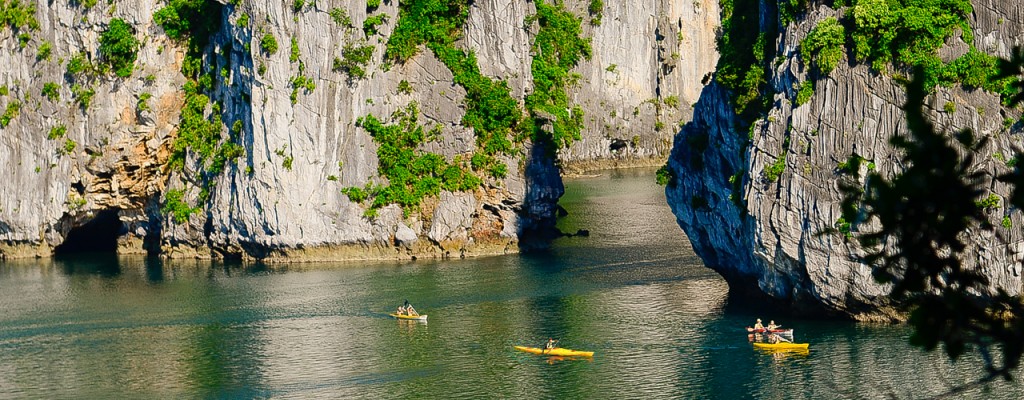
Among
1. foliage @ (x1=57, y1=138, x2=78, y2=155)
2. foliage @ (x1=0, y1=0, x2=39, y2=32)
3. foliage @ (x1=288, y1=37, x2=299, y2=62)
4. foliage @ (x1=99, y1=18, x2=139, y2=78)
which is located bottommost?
foliage @ (x1=57, y1=138, x2=78, y2=155)

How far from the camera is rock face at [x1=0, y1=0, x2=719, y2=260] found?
5100 centimetres

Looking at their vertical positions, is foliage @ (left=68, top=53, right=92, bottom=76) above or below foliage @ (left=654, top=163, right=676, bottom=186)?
above

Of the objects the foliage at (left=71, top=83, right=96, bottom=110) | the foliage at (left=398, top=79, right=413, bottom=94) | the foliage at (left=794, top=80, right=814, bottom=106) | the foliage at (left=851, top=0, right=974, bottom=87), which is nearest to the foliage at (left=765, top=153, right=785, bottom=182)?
the foliage at (left=794, top=80, right=814, bottom=106)

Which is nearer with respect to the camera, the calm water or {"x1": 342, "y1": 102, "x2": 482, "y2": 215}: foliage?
the calm water

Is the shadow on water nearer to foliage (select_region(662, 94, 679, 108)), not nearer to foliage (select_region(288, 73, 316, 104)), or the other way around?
foliage (select_region(288, 73, 316, 104))

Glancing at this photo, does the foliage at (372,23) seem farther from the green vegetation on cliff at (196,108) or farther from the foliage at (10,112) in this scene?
the foliage at (10,112)

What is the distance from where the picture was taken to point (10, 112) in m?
55.8

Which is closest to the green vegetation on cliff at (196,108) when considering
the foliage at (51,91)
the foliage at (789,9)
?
the foliage at (51,91)

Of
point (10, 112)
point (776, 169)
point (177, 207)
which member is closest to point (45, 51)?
point (10, 112)

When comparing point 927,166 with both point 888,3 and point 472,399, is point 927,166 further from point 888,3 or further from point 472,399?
point 888,3

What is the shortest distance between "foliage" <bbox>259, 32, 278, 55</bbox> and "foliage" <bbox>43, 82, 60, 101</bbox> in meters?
10.8

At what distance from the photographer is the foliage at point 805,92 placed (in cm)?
3500

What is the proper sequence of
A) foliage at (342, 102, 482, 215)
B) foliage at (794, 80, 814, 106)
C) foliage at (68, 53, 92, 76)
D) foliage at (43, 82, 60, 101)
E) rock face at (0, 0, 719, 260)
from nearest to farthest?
foliage at (794, 80, 814, 106) → rock face at (0, 0, 719, 260) → foliage at (342, 102, 482, 215) → foliage at (68, 53, 92, 76) → foliage at (43, 82, 60, 101)

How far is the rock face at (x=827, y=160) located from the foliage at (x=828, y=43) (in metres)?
0.32
